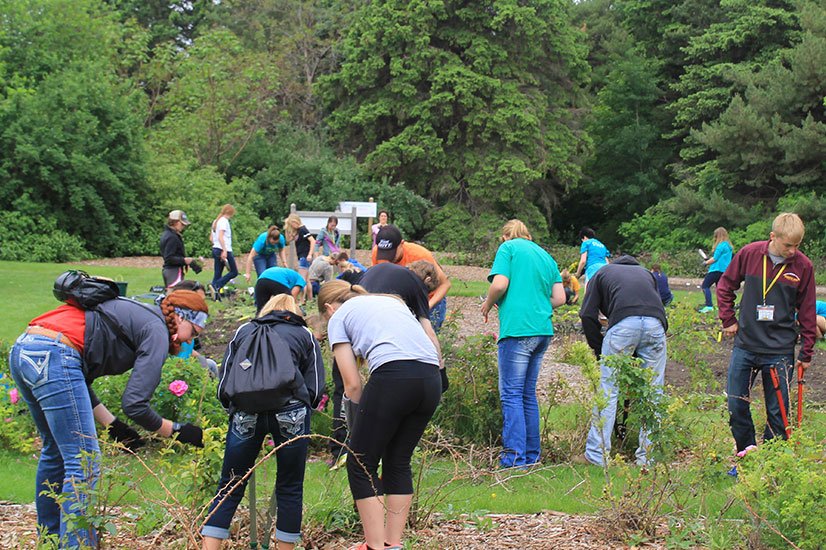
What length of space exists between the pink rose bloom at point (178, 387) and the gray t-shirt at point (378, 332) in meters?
2.31

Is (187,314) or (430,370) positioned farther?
(187,314)

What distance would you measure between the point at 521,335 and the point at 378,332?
228 cm

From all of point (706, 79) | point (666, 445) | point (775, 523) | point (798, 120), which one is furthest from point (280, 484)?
point (706, 79)

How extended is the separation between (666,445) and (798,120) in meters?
28.4

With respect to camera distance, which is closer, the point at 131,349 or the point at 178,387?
the point at 131,349

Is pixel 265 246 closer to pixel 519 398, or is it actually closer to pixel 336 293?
pixel 519 398

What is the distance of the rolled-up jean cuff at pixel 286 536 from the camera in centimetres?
460

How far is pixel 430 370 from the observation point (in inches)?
186

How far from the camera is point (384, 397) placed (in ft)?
15.1

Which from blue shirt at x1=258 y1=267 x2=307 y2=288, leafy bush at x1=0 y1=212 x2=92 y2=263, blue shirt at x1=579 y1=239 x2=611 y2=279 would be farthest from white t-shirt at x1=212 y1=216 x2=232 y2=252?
leafy bush at x1=0 y1=212 x2=92 y2=263

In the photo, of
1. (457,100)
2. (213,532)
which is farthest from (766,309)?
(457,100)

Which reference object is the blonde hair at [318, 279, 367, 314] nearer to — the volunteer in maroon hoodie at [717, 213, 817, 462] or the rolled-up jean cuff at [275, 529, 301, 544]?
the rolled-up jean cuff at [275, 529, 301, 544]

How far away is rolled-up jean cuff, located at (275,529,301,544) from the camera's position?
4602 mm

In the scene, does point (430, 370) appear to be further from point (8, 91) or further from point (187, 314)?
point (8, 91)
